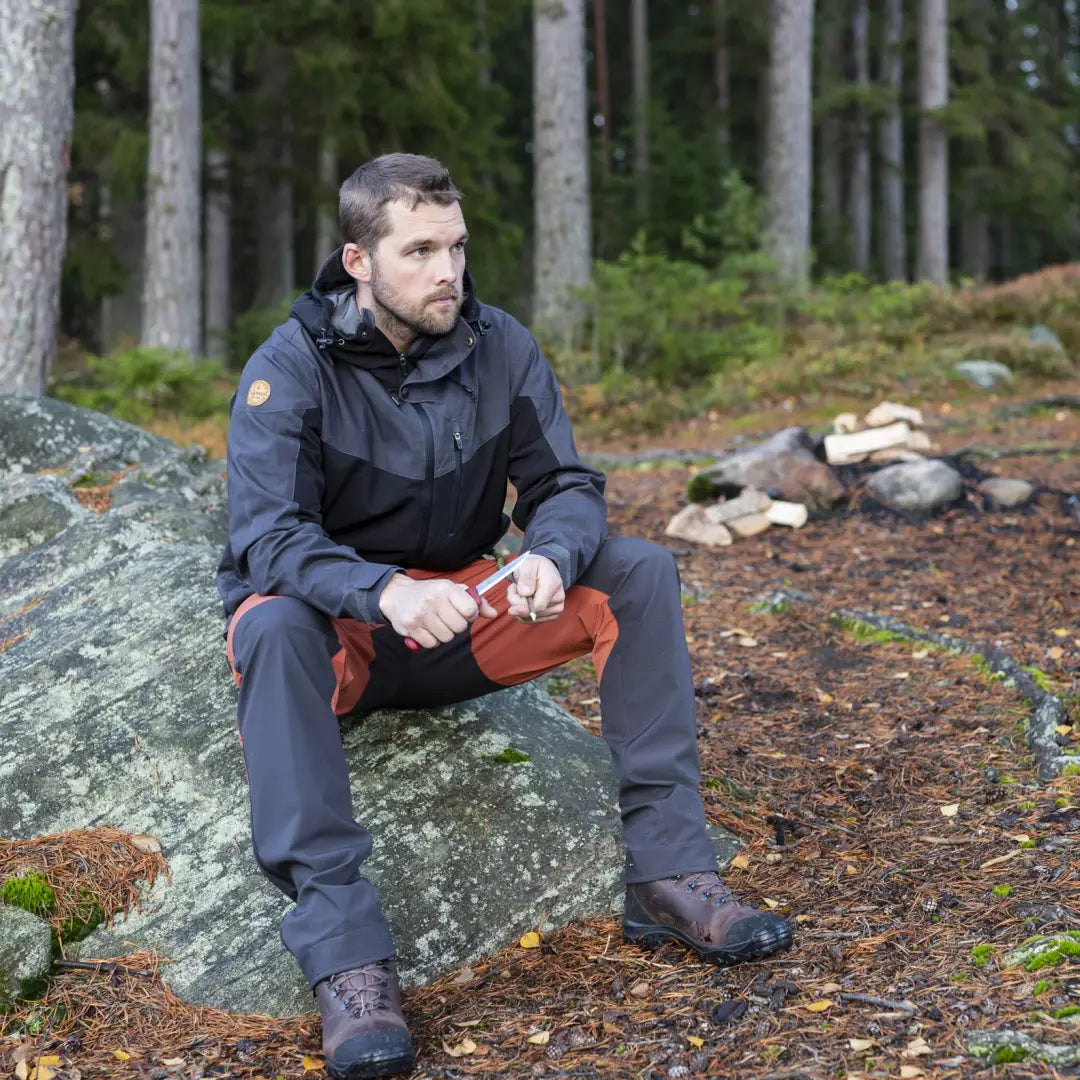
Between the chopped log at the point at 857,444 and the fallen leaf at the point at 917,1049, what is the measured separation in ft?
18.6

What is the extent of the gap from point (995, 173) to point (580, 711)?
24547 millimetres

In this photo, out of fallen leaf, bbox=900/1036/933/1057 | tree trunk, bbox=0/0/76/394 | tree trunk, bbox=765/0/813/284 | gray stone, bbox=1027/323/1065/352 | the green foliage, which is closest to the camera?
fallen leaf, bbox=900/1036/933/1057

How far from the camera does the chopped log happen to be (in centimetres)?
767

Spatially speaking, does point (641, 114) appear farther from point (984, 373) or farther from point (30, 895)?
point (30, 895)

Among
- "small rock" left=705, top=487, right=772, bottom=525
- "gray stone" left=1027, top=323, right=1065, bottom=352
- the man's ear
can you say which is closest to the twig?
the man's ear

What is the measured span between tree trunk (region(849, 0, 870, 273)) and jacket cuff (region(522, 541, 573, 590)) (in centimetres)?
2388

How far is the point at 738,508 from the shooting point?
706 centimetres

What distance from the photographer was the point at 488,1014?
2678 millimetres

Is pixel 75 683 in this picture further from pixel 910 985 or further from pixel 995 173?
pixel 995 173

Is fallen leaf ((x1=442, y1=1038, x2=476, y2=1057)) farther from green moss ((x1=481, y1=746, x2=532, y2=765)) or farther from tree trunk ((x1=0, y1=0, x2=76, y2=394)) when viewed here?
tree trunk ((x1=0, y1=0, x2=76, y2=394))

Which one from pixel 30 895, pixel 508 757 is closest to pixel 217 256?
pixel 508 757

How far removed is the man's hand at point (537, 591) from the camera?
2816 mm

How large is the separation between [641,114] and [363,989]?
22844 millimetres

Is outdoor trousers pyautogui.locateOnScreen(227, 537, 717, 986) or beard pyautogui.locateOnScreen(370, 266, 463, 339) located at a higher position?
beard pyautogui.locateOnScreen(370, 266, 463, 339)
